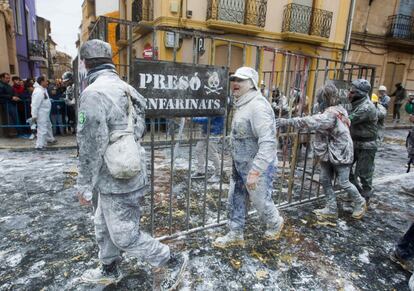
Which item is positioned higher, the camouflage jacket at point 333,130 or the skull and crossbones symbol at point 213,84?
the skull and crossbones symbol at point 213,84

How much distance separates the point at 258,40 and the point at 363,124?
9.79 m

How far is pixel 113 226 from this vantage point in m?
2.15

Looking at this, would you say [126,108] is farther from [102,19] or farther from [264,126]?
[264,126]

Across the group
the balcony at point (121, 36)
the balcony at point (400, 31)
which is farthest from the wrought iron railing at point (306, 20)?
the balcony at point (121, 36)

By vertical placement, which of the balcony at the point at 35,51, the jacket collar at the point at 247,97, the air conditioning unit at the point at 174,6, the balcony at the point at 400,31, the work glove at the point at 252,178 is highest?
the balcony at the point at 400,31

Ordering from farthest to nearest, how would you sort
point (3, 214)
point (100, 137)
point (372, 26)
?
point (372, 26)
point (3, 214)
point (100, 137)

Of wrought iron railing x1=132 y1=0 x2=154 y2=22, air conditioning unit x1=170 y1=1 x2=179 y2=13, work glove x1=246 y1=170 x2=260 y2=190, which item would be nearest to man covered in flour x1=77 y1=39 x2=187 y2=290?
work glove x1=246 y1=170 x2=260 y2=190

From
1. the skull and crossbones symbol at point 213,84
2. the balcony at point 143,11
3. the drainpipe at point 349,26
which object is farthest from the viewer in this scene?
the drainpipe at point 349,26

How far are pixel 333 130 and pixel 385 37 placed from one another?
1627 centimetres

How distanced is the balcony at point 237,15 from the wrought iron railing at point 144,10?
2.39 metres

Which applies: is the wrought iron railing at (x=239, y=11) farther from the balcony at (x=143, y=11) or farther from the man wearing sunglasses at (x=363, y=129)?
the man wearing sunglasses at (x=363, y=129)

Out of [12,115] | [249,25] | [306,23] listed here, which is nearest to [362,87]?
[12,115]

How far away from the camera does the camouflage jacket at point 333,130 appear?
3.46m

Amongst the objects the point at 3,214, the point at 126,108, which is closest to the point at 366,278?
the point at 126,108
